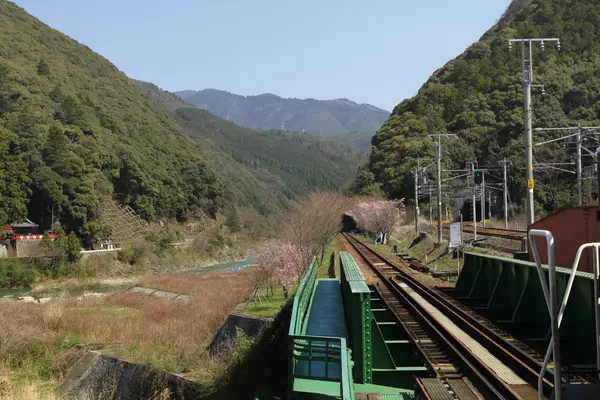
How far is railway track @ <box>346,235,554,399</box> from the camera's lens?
8.41 m

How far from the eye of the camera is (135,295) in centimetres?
4538

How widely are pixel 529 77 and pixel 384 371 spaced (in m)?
14.3

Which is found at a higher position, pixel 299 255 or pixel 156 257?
pixel 299 255

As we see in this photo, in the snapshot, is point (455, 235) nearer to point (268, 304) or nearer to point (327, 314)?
point (268, 304)

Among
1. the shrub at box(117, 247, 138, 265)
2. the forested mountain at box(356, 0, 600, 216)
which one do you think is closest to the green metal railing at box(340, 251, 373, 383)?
the forested mountain at box(356, 0, 600, 216)

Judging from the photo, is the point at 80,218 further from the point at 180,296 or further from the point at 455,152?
the point at 455,152

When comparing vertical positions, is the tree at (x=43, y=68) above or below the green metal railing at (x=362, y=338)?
above

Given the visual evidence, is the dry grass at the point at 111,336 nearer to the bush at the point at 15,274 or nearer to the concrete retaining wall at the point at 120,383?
the concrete retaining wall at the point at 120,383

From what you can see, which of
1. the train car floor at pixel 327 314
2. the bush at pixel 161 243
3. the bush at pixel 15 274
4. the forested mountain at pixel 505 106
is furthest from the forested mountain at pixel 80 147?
the train car floor at pixel 327 314

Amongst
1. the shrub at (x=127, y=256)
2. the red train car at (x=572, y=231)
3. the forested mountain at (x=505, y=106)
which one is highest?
the forested mountain at (x=505, y=106)

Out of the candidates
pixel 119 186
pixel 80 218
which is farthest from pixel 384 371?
pixel 119 186

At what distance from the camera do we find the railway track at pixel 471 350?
27.6 feet

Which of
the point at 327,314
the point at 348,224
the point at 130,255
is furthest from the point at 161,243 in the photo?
the point at 327,314

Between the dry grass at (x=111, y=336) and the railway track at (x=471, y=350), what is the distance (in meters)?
6.79
